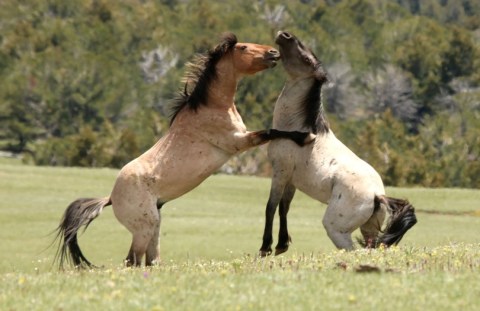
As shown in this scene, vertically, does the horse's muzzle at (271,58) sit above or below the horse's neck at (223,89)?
above

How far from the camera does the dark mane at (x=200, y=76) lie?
10914 mm

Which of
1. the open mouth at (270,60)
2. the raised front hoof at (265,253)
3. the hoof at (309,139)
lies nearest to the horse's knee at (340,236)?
the raised front hoof at (265,253)

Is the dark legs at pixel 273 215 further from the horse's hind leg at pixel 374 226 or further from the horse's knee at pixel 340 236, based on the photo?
the horse's hind leg at pixel 374 226

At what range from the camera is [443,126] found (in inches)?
2127

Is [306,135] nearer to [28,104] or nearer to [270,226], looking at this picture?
[270,226]

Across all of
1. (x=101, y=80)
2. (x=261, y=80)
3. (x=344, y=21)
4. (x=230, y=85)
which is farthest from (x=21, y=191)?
(x=344, y=21)

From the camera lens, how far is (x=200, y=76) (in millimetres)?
10977

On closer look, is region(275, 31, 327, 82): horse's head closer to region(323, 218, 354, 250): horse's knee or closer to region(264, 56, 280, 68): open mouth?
region(264, 56, 280, 68): open mouth

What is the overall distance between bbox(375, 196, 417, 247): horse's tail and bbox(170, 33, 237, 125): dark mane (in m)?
2.04

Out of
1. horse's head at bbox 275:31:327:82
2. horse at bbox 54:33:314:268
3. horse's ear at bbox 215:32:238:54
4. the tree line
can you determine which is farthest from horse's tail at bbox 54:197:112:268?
the tree line

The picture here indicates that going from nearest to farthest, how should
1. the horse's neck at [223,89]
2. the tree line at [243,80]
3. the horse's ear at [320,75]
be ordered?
the horse's neck at [223,89] → the horse's ear at [320,75] → the tree line at [243,80]

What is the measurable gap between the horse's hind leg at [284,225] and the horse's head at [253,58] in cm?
126

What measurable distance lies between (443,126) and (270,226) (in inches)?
1745

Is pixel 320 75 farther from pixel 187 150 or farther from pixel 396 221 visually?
pixel 396 221
